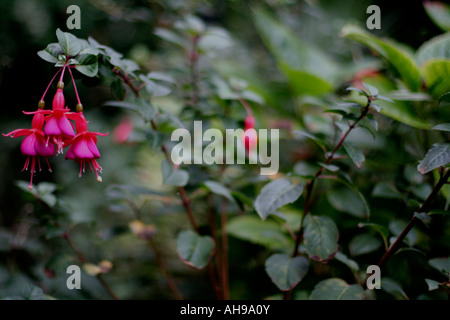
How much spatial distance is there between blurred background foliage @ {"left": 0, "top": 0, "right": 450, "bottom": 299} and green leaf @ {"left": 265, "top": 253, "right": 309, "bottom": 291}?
0.32 ft

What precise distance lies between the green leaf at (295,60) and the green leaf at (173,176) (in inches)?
22.7

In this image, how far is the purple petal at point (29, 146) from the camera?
423mm

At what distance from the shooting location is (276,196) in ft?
1.69

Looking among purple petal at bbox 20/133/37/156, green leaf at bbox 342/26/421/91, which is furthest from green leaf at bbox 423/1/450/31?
purple petal at bbox 20/133/37/156

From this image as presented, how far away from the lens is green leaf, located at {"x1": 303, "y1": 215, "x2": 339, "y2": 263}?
0.50 meters

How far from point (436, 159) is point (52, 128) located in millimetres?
526

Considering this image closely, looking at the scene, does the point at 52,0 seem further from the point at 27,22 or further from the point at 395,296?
the point at 395,296

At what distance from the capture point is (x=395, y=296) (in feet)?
1.90

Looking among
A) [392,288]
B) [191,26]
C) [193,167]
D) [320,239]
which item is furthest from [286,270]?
[191,26]

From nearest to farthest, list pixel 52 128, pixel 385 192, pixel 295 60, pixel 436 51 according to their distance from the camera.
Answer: pixel 52 128, pixel 385 192, pixel 436 51, pixel 295 60

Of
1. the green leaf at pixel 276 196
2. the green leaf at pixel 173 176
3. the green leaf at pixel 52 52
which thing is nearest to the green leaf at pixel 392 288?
the green leaf at pixel 276 196

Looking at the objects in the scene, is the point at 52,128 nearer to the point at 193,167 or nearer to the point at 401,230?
the point at 193,167

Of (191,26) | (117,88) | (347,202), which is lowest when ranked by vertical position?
(347,202)

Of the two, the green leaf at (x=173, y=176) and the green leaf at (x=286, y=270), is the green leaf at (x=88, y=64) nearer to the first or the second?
the green leaf at (x=173, y=176)
